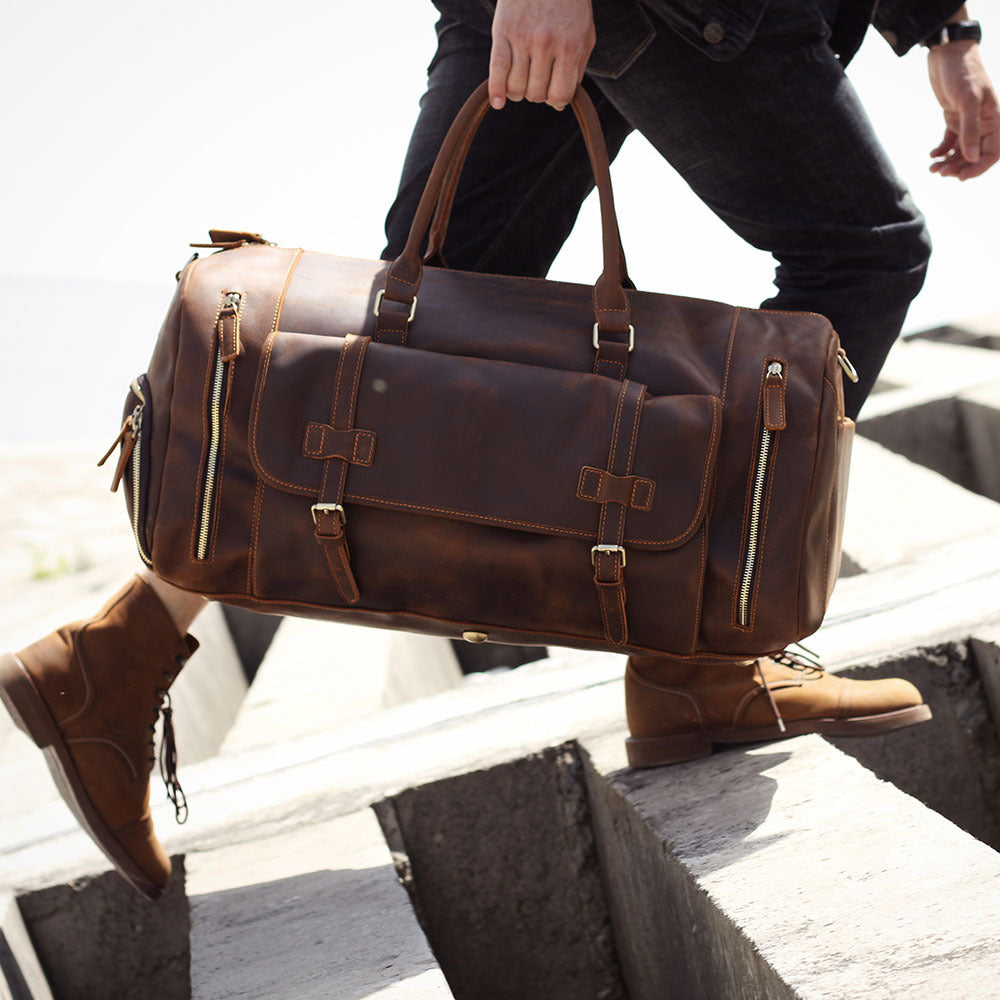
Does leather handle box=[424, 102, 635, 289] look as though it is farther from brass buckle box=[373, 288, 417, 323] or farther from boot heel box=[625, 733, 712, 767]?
boot heel box=[625, 733, 712, 767]

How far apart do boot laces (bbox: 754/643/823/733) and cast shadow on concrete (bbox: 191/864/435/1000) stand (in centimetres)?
64

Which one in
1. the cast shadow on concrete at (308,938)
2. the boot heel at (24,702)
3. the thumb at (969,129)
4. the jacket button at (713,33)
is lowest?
the cast shadow on concrete at (308,938)

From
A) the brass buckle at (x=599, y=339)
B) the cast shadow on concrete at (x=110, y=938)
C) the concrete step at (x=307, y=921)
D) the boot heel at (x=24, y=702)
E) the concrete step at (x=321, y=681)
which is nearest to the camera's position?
the concrete step at (x=307, y=921)

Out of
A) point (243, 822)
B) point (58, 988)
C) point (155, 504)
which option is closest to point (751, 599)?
point (155, 504)

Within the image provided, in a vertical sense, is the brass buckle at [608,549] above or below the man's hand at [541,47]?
below

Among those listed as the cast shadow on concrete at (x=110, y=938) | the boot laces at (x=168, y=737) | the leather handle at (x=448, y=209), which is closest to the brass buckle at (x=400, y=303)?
the leather handle at (x=448, y=209)

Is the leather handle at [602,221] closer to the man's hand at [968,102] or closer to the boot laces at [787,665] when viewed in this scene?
the boot laces at [787,665]

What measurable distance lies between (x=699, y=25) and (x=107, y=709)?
1.34 meters

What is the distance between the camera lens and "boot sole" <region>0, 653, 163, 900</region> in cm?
172

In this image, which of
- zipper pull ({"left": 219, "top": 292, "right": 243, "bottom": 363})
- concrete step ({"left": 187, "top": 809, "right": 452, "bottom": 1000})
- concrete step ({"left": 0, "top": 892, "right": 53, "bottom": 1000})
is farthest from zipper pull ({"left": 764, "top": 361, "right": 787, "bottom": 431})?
concrete step ({"left": 0, "top": 892, "right": 53, "bottom": 1000})

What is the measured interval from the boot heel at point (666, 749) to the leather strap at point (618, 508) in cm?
37

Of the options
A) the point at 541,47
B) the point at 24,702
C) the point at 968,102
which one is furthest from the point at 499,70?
the point at 24,702

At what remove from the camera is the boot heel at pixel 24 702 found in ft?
5.62

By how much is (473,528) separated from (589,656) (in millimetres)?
978
